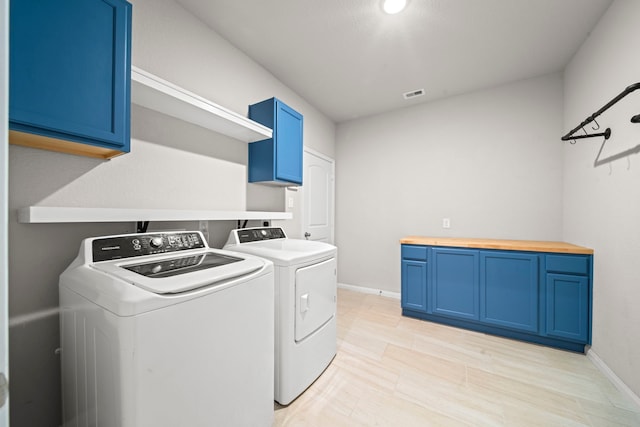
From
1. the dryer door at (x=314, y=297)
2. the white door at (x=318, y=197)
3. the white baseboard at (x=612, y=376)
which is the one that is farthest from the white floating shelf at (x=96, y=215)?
the white baseboard at (x=612, y=376)

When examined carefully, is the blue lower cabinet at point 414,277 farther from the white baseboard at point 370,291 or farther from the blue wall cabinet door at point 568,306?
the blue wall cabinet door at point 568,306

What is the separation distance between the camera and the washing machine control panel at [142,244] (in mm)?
1116

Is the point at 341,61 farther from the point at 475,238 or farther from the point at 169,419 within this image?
the point at 169,419

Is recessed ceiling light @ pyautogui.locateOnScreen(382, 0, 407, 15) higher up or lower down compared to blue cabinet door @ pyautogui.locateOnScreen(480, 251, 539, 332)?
higher up

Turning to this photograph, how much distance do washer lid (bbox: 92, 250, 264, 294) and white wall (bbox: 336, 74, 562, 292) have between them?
2537 millimetres

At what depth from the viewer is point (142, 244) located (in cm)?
125

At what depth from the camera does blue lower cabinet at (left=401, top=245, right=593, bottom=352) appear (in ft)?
6.49

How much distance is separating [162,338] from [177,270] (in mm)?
331

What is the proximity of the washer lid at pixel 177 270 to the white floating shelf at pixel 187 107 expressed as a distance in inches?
35.9

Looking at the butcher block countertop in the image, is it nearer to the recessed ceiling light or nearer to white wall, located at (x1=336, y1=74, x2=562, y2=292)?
white wall, located at (x1=336, y1=74, x2=562, y2=292)

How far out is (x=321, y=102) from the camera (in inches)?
124

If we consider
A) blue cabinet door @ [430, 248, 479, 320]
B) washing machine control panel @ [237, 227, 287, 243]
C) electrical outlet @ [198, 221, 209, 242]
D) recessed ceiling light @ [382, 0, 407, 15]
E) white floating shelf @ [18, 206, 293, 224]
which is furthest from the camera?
blue cabinet door @ [430, 248, 479, 320]

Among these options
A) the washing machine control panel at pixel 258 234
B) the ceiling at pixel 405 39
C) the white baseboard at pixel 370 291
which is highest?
the ceiling at pixel 405 39

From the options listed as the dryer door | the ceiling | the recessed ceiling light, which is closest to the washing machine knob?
the dryer door
